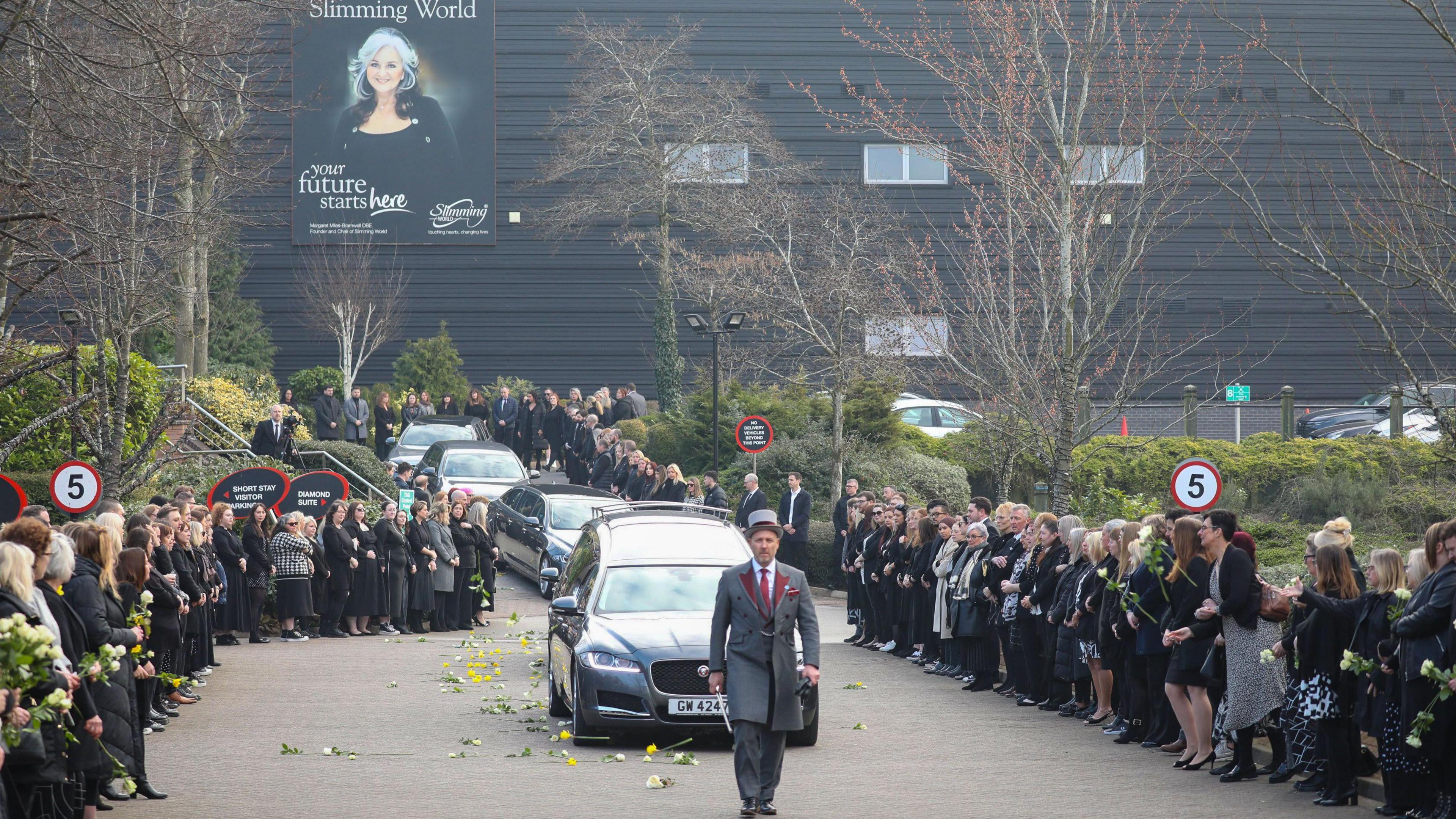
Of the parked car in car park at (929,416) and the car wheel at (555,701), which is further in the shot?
the parked car in car park at (929,416)

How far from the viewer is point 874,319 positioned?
29406mm

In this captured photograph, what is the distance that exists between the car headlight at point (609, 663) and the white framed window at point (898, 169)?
3062 centimetres

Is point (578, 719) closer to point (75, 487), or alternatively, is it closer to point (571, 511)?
point (75, 487)

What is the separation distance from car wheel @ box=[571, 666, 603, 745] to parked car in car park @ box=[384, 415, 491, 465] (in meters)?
19.7

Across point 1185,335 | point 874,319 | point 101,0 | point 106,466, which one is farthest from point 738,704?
point 1185,335

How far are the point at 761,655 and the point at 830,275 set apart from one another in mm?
19909

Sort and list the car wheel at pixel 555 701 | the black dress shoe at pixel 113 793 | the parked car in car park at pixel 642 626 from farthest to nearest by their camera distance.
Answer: the car wheel at pixel 555 701
the parked car in car park at pixel 642 626
the black dress shoe at pixel 113 793

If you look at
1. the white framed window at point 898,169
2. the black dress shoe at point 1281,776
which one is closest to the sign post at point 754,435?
the white framed window at point 898,169

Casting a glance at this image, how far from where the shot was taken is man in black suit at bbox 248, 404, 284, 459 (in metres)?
27.0

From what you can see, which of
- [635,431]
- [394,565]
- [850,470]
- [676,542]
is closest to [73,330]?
[394,565]

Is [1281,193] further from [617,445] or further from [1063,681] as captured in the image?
[1063,681]

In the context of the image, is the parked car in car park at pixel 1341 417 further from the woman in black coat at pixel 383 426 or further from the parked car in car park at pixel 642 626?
the parked car in car park at pixel 642 626

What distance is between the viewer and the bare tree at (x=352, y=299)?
3894cm

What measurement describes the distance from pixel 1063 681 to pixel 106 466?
510 inches
